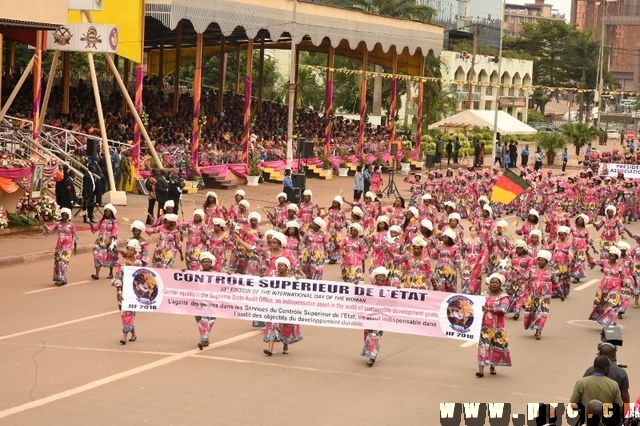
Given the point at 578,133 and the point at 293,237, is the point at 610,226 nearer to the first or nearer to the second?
the point at 293,237

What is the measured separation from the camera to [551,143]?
64.8 metres

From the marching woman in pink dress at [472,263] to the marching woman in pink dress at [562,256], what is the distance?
1609 millimetres

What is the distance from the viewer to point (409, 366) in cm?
1620

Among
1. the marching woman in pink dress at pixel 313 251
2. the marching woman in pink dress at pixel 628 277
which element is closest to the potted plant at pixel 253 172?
the marching woman in pink dress at pixel 313 251

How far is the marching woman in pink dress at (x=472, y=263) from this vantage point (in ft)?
67.8

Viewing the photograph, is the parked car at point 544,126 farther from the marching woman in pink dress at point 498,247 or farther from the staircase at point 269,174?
the marching woman in pink dress at point 498,247

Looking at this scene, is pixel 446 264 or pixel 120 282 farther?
pixel 446 264

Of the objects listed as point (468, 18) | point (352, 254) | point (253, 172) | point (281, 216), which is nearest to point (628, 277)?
point (352, 254)

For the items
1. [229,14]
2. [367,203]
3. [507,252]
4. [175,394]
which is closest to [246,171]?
[229,14]

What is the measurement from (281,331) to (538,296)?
14.3 ft

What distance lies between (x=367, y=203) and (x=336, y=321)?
373 inches

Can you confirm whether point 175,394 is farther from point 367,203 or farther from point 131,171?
point 131,171

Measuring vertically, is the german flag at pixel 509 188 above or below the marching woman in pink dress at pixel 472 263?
above

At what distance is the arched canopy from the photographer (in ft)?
127
